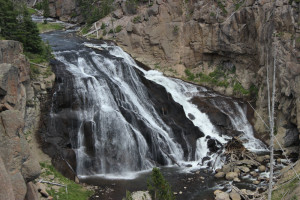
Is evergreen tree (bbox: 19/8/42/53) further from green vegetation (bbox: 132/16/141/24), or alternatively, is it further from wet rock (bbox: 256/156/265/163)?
wet rock (bbox: 256/156/265/163)

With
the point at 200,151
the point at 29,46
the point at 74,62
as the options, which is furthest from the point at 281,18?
the point at 29,46

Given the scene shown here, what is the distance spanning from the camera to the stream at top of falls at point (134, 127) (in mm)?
21938

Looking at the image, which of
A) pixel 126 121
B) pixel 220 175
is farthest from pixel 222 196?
pixel 126 121

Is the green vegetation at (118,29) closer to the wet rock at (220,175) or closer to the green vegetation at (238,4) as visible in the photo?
the green vegetation at (238,4)

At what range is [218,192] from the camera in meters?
19.0

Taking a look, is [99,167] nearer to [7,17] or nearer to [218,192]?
[218,192]

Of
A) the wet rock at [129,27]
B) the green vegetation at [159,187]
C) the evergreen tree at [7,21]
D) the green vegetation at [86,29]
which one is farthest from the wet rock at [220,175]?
the green vegetation at [86,29]

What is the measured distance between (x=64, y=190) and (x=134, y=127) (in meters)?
8.11

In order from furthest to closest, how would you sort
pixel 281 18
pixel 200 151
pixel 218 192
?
1. pixel 281 18
2. pixel 200 151
3. pixel 218 192

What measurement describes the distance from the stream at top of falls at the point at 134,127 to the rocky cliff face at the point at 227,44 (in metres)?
2.88

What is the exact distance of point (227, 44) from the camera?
3312 cm

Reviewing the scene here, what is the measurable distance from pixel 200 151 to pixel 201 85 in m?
11.3

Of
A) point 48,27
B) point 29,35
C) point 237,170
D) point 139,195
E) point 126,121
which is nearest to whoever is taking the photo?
point 139,195

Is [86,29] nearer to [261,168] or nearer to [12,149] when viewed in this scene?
[261,168]
